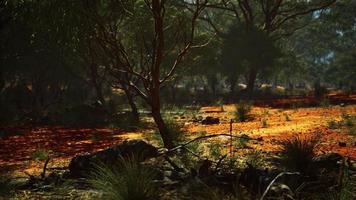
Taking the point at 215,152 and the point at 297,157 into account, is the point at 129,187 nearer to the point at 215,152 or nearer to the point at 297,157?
the point at 297,157

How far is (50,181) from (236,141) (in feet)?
17.9

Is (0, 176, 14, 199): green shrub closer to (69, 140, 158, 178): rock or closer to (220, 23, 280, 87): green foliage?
(69, 140, 158, 178): rock

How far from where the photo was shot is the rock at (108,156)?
7801 mm

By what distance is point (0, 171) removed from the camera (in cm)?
951

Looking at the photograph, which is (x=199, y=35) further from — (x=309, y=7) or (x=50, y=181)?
(x=50, y=181)

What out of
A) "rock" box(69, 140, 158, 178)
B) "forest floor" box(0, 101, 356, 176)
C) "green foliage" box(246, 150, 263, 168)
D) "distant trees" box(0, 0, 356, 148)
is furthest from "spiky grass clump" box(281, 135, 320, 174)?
"distant trees" box(0, 0, 356, 148)

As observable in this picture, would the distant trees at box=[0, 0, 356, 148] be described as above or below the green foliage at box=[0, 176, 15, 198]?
above

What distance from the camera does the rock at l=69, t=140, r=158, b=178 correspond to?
7.80 metres

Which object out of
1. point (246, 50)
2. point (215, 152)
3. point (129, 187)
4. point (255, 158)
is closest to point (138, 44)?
point (215, 152)

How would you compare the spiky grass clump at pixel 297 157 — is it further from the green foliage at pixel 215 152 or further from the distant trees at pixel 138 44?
the distant trees at pixel 138 44

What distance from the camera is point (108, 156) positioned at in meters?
7.92

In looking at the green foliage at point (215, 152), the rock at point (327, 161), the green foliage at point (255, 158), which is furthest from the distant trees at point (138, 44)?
the rock at point (327, 161)

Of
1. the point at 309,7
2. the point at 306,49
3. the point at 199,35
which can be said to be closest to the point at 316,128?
the point at 199,35

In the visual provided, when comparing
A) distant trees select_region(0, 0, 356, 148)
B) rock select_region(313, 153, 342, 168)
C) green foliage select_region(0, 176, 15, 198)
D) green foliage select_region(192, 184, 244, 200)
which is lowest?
green foliage select_region(0, 176, 15, 198)
